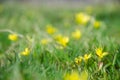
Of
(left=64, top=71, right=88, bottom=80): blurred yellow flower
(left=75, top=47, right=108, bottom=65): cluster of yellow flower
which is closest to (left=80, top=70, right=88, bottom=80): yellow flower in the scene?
(left=64, top=71, right=88, bottom=80): blurred yellow flower

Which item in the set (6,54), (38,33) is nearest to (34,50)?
(6,54)

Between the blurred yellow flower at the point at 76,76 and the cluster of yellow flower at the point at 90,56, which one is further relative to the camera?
the cluster of yellow flower at the point at 90,56

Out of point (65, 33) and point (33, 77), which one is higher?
point (33, 77)

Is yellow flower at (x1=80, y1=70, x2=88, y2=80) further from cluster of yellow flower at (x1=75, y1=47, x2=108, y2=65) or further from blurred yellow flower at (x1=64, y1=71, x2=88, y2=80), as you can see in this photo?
cluster of yellow flower at (x1=75, y1=47, x2=108, y2=65)

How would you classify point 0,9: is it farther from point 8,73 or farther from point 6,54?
point 8,73

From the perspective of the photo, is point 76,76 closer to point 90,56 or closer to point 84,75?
point 84,75

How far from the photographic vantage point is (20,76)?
2127mm

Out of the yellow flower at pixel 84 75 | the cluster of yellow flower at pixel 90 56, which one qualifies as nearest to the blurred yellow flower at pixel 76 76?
→ the yellow flower at pixel 84 75

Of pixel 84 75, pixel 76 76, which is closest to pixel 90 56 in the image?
pixel 84 75

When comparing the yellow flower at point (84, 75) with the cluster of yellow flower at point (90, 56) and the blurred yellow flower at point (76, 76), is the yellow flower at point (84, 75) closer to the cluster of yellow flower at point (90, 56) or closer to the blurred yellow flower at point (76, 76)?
the blurred yellow flower at point (76, 76)

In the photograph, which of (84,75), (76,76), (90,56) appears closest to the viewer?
(76,76)

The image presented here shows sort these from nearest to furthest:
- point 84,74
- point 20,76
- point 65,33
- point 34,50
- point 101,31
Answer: point 20,76
point 84,74
point 34,50
point 101,31
point 65,33

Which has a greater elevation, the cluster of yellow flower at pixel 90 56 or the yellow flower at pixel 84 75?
the cluster of yellow flower at pixel 90 56

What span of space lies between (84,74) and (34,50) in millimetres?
575
